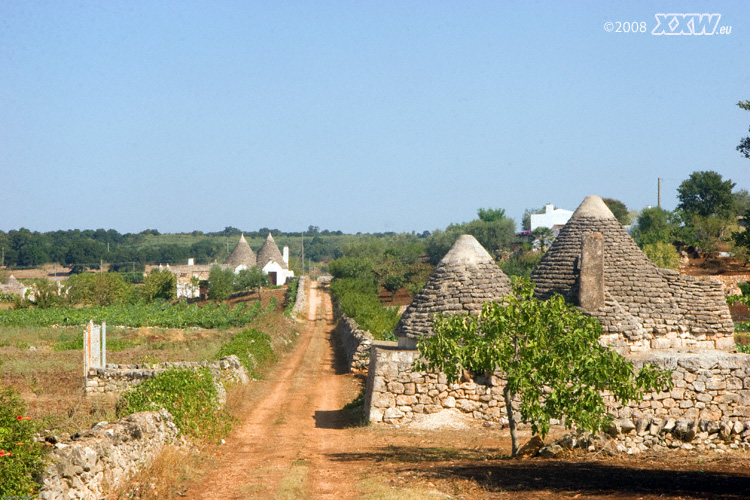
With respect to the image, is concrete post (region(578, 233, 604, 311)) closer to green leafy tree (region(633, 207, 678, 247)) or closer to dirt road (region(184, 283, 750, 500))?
dirt road (region(184, 283, 750, 500))

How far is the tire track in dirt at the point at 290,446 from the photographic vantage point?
818cm

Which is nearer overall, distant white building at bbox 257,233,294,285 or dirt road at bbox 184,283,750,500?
dirt road at bbox 184,283,750,500

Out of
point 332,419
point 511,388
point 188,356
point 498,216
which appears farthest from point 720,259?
point 511,388

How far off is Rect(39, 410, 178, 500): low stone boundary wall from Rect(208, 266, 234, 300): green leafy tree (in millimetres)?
53496

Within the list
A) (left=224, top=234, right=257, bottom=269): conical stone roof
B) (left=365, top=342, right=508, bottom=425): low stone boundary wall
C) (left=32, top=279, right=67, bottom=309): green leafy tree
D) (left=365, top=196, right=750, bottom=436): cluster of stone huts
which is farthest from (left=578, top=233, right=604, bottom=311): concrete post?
(left=224, top=234, right=257, bottom=269): conical stone roof

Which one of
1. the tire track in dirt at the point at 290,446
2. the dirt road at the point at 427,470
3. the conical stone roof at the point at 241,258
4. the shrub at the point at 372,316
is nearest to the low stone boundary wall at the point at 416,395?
the dirt road at the point at 427,470

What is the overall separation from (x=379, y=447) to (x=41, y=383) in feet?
34.8

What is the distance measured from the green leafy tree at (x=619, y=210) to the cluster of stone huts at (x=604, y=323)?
53.5m

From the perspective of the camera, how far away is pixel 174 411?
33.3 ft

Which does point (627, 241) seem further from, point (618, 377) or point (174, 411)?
point (174, 411)

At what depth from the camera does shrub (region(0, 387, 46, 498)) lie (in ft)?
17.8

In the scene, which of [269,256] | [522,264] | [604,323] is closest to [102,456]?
[604,323]

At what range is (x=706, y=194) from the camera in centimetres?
6619

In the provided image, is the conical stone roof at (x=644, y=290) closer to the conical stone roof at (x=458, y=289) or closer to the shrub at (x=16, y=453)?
the conical stone roof at (x=458, y=289)
